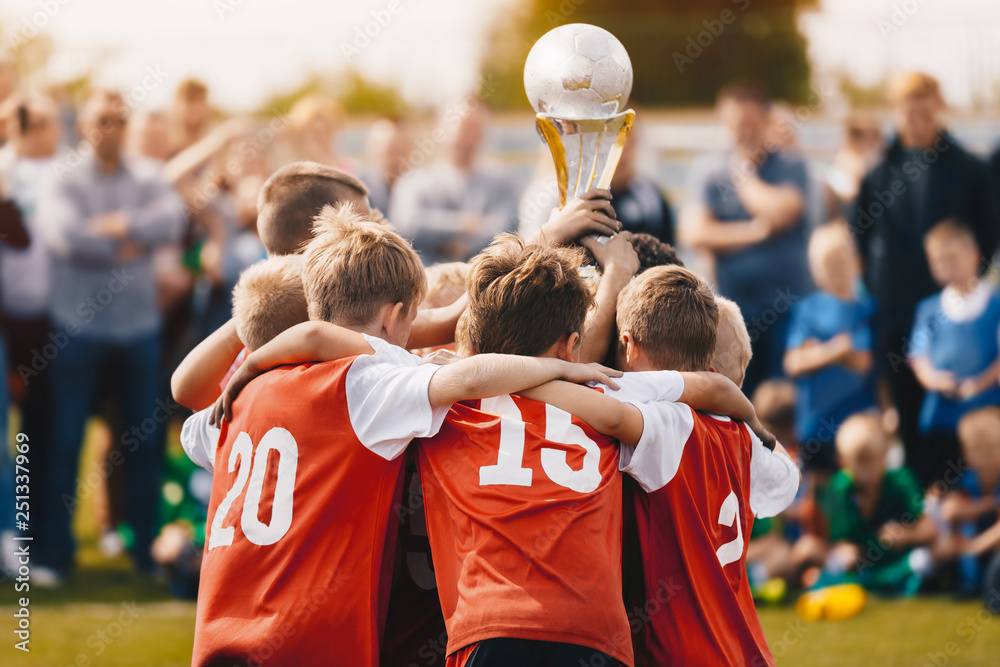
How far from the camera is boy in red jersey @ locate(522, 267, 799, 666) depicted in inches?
87.7

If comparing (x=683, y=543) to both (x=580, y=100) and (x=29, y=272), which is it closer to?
(x=580, y=100)

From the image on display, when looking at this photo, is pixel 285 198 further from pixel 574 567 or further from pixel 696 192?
pixel 696 192

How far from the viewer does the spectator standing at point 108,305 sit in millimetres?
5824

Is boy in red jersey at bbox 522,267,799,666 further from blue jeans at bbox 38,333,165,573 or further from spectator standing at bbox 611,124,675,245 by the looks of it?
blue jeans at bbox 38,333,165,573

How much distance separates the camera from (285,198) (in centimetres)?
293

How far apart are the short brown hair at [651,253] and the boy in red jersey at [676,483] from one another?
303 mm

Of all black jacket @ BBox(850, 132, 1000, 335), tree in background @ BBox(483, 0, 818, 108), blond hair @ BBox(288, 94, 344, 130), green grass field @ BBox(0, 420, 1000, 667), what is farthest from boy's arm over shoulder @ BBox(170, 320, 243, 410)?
tree in background @ BBox(483, 0, 818, 108)

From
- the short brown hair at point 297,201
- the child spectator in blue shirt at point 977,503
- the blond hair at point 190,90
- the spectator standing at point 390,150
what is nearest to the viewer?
the short brown hair at point 297,201

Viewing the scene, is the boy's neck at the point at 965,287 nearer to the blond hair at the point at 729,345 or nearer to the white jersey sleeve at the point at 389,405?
the blond hair at the point at 729,345

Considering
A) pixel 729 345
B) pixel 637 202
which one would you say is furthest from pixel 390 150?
pixel 729 345

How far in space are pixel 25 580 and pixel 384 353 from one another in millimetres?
4180

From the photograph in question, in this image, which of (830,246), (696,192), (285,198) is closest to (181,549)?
(285,198)

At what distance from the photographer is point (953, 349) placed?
5.54m

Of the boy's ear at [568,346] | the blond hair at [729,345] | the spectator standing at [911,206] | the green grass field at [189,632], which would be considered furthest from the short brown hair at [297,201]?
the spectator standing at [911,206]
